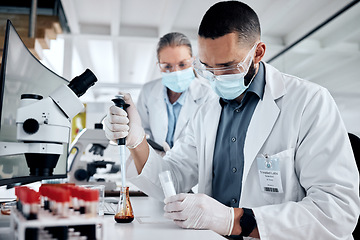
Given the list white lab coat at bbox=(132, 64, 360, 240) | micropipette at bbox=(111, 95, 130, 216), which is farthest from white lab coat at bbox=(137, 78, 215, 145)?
micropipette at bbox=(111, 95, 130, 216)

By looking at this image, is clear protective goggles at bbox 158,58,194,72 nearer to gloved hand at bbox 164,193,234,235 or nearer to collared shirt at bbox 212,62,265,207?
collared shirt at bbox 212,62,265,207

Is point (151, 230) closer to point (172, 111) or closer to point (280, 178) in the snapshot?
point (280, 178)

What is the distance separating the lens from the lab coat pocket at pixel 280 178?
1347 millimetres

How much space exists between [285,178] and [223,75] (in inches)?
21.2

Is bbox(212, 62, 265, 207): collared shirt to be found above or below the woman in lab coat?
below

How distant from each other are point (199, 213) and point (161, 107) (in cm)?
179

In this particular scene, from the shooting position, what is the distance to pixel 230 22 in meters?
1.51

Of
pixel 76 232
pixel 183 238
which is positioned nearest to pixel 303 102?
pixel 183 238

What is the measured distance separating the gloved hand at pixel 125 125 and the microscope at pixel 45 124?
0.26 meters

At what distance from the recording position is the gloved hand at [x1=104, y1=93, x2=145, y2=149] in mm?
1336

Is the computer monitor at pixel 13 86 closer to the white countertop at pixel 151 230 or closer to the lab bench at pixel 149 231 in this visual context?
the lab bench at pixel 149 231

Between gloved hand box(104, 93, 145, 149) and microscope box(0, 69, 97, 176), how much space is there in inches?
10.4

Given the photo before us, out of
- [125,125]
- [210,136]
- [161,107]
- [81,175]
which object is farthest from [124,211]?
[161,107]

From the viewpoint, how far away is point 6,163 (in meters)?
1.18
